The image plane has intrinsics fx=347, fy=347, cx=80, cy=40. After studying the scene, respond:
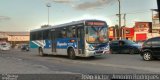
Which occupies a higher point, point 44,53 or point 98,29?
point 98,29

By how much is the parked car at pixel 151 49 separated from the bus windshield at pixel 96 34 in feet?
10.8

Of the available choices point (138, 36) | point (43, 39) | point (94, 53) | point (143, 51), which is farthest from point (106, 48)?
point (138, 36)

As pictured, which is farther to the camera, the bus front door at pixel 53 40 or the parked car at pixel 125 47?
the parked car at pixel 125 47

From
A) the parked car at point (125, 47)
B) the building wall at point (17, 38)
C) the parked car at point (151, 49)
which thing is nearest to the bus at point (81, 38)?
the parked car at point (151, 49)

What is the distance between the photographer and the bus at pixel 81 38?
2391 cm

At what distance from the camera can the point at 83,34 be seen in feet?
78.5

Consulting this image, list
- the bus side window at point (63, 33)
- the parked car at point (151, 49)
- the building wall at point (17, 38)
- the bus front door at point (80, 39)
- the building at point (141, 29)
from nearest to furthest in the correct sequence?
the parked car at point (151, 49) → the bus front door at point (80, 39) → the bus side window at point (63, 33) → the building at point (141, 29) → the building wall at point (17, 38)

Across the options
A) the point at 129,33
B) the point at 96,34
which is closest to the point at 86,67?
the point at 96,34

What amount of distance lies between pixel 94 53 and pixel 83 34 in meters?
1.55

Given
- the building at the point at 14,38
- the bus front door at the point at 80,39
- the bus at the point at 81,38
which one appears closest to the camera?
the bus at the point at 81,38

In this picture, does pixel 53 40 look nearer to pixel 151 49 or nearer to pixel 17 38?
pixel 151 49

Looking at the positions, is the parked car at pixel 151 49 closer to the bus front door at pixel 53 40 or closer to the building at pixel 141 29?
the bus front door at pixel 53 40

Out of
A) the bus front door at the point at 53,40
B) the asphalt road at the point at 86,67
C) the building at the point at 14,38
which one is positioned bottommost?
the asphalt road at the point at 86,67

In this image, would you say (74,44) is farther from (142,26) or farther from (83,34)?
(142,26)
